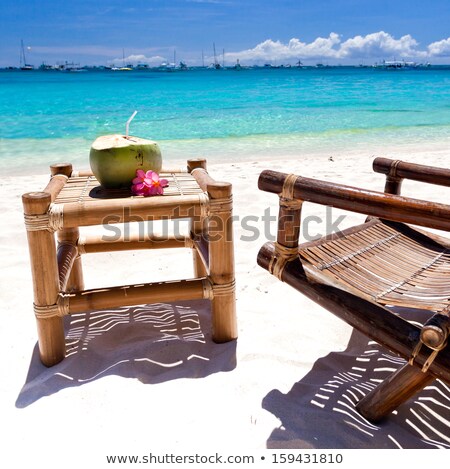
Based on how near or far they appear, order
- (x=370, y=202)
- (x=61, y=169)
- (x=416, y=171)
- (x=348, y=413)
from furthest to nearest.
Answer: (x=61, y=169) → (x=416, y=171) → (x=348, y=413) → (x=370, y=202)

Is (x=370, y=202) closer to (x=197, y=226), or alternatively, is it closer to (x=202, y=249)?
(x=202, y=249)

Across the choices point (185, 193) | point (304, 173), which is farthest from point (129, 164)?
point (304, 173)

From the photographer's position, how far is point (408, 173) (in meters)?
1.78

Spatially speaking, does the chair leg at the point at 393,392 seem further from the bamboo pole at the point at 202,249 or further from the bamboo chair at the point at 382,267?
the bamboo pole at the point at 202,249

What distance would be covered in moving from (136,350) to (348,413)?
732mm

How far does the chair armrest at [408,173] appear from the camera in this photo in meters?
1.68

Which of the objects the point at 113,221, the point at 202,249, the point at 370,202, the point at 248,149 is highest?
the point at 370,202

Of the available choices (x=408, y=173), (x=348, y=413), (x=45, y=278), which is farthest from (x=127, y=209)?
(x=408, y=173)

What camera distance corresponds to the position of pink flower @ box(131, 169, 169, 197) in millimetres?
1510

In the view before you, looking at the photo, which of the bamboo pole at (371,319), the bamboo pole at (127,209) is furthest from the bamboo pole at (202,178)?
the bamboo pole at (371,319)

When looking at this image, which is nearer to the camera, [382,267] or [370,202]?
[370,202]

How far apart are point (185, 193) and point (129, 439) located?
754 mm

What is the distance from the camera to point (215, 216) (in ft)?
5.00

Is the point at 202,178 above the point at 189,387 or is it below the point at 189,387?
above
